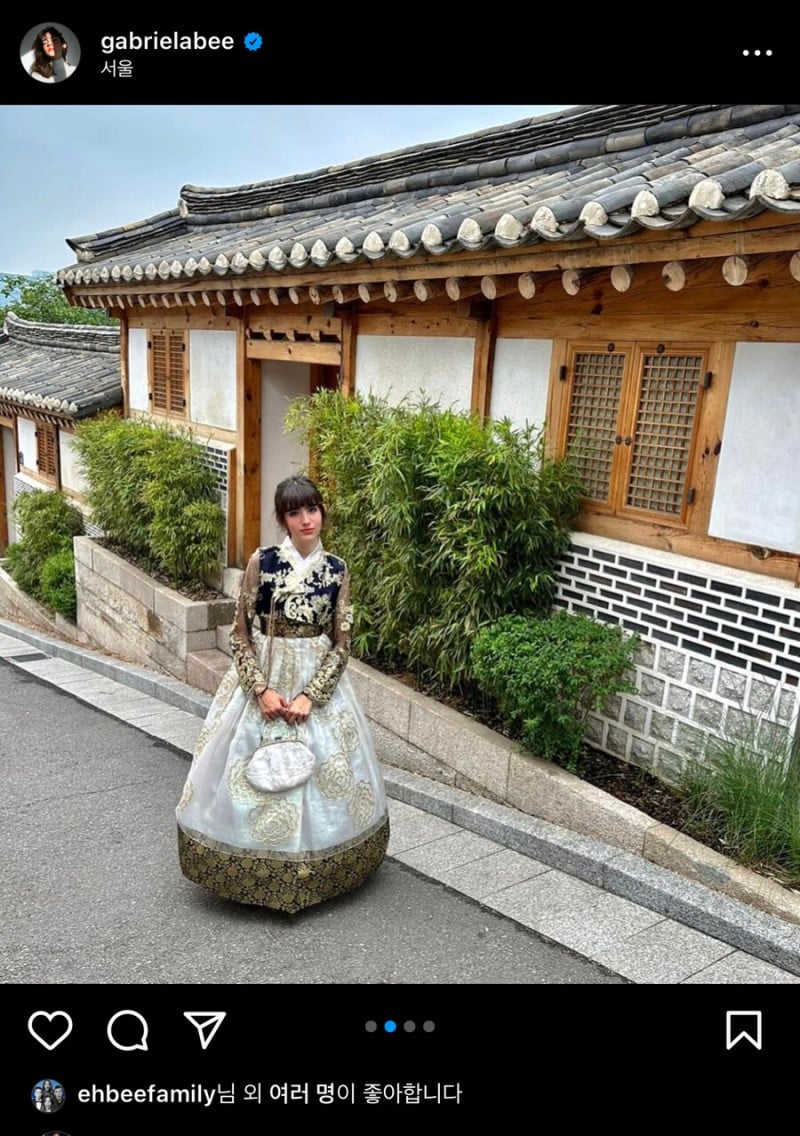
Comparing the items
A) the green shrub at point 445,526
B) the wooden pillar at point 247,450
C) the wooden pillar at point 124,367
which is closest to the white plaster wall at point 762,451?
the green shrub at point 445,526

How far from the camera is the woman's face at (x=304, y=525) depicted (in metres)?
3.79

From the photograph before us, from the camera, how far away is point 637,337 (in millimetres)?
4844

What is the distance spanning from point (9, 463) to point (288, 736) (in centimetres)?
1421

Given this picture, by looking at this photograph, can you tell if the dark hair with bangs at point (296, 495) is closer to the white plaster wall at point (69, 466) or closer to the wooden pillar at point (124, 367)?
the wooden pillar at point (124, 367)

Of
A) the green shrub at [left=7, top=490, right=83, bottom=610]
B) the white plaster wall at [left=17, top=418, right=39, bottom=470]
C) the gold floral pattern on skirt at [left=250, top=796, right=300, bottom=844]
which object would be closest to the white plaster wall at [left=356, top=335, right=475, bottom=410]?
the gold floral pattern on skirt at [left=250, top=796, right=300, bottom=844]

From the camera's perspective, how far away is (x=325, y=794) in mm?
3830

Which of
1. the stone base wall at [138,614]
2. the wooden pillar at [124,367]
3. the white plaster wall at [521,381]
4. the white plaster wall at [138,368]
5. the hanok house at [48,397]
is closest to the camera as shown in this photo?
the white plaster wall at [521,381]

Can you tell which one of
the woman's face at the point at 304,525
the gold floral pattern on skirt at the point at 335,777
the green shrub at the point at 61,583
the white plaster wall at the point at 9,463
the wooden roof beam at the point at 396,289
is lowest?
the green shrub at the point at 61,583

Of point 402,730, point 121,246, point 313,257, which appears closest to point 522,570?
point 402,730

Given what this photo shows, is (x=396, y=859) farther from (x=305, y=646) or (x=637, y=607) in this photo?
(x=637, y=607)

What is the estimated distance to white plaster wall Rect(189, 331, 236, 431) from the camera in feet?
29.1

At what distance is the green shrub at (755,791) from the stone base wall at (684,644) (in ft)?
0.21

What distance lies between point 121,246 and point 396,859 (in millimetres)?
9418

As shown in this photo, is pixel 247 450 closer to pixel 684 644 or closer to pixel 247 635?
pixel 247 635
